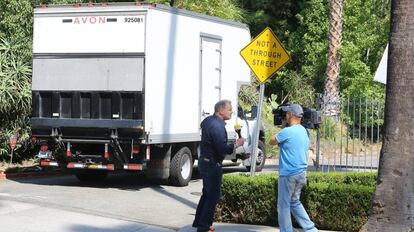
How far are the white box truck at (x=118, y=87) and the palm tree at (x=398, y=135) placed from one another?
6234mm

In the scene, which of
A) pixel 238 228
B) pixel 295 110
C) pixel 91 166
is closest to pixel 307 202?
pixel 238 228

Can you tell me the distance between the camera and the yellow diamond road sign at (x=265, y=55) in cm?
1098

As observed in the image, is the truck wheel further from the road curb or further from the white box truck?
the road curb

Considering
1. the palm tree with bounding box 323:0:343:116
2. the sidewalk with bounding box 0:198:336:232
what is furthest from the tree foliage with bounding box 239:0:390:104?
the sidewalk with bounding box 0:198:336:232

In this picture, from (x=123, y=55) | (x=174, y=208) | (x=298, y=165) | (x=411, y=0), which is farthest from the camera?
(x=123, y=55)

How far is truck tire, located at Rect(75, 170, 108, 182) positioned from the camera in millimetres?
15430

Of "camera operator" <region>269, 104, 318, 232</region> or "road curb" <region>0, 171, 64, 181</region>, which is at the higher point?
"camera operator" <region>269, 104, 318, 232</region>

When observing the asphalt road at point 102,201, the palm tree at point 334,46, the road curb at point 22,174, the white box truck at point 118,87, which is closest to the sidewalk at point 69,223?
the asphalt road at point 102,201

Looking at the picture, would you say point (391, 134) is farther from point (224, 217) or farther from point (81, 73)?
point (81, 73)

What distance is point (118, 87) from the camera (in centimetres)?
1348

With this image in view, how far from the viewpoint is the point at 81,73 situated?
13836 millimetres

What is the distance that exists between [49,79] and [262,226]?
626cm

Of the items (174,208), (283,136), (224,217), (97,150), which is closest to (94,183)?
(97,150)

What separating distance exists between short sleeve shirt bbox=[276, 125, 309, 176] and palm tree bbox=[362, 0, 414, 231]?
1.01m
